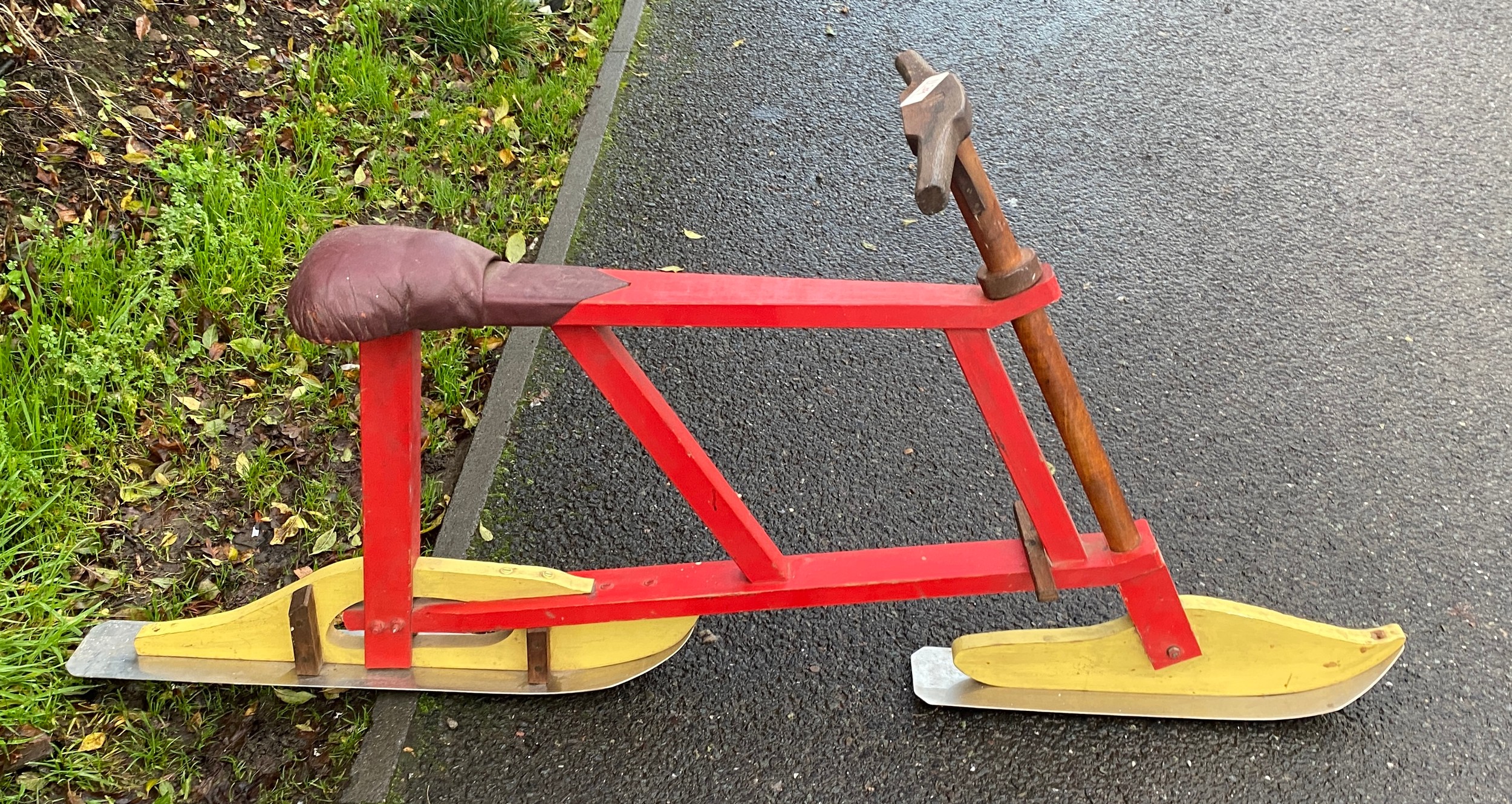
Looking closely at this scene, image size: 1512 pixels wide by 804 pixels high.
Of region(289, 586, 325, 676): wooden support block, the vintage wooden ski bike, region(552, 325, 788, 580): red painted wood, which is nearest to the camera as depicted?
the vintage wooden ski bike

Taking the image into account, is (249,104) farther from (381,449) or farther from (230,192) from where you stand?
(381,449)

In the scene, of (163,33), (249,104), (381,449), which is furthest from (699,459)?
(163,33)

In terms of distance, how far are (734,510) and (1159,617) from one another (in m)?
0.97

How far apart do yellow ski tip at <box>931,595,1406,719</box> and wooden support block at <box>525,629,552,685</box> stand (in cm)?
98

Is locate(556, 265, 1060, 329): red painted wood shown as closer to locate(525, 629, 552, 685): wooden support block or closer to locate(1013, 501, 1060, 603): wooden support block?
locate(1013, 501, 1060, 603): wooden support block

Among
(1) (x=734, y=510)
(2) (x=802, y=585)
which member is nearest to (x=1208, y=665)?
(2) (x=802, y=585)

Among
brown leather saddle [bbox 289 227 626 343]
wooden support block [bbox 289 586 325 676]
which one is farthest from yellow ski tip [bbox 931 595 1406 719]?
wooden support block [bbox 289 586 325 676]

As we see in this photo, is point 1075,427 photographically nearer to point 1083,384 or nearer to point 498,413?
point 1083,384

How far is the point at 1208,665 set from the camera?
2.30 m

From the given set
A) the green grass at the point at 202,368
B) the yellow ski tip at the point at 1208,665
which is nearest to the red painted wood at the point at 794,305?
the yellow ski tip at the point at 1208,665

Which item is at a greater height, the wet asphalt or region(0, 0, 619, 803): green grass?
region(0, 0, 619, 803): green grass

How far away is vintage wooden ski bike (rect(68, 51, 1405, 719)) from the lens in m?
1.82

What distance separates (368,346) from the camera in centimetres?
193

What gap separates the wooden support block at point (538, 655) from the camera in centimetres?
238
